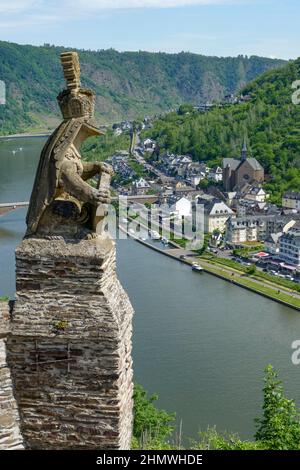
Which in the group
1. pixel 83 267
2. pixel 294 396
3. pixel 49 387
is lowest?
pixel 294 396

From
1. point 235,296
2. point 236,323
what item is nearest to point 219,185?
point 235,296

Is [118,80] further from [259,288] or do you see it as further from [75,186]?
[75,186]

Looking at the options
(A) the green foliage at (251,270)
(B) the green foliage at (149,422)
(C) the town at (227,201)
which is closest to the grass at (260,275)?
(A) the green foliage at (251,270)

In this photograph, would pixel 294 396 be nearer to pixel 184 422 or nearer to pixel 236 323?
pixel 184 422

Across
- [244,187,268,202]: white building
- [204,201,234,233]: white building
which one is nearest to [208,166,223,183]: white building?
[244,187,268,202]: white building

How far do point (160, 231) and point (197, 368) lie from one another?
1742 centimetres

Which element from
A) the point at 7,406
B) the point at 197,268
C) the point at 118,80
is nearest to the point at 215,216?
the point at 197,268

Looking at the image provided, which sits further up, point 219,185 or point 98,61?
point 98,61

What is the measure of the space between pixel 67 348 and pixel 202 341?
12720 millimetres

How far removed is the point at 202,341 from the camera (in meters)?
15.1

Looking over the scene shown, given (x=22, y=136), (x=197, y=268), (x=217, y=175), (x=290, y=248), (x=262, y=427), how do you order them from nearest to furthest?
(x=262, y=427), (x=197, y=268), (x=290, y=248), (x=217, y=175), (x=22, y=136)

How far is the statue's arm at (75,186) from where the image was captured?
270 cm

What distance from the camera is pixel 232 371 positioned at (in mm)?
13492

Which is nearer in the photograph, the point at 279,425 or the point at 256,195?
the point at 279,425
